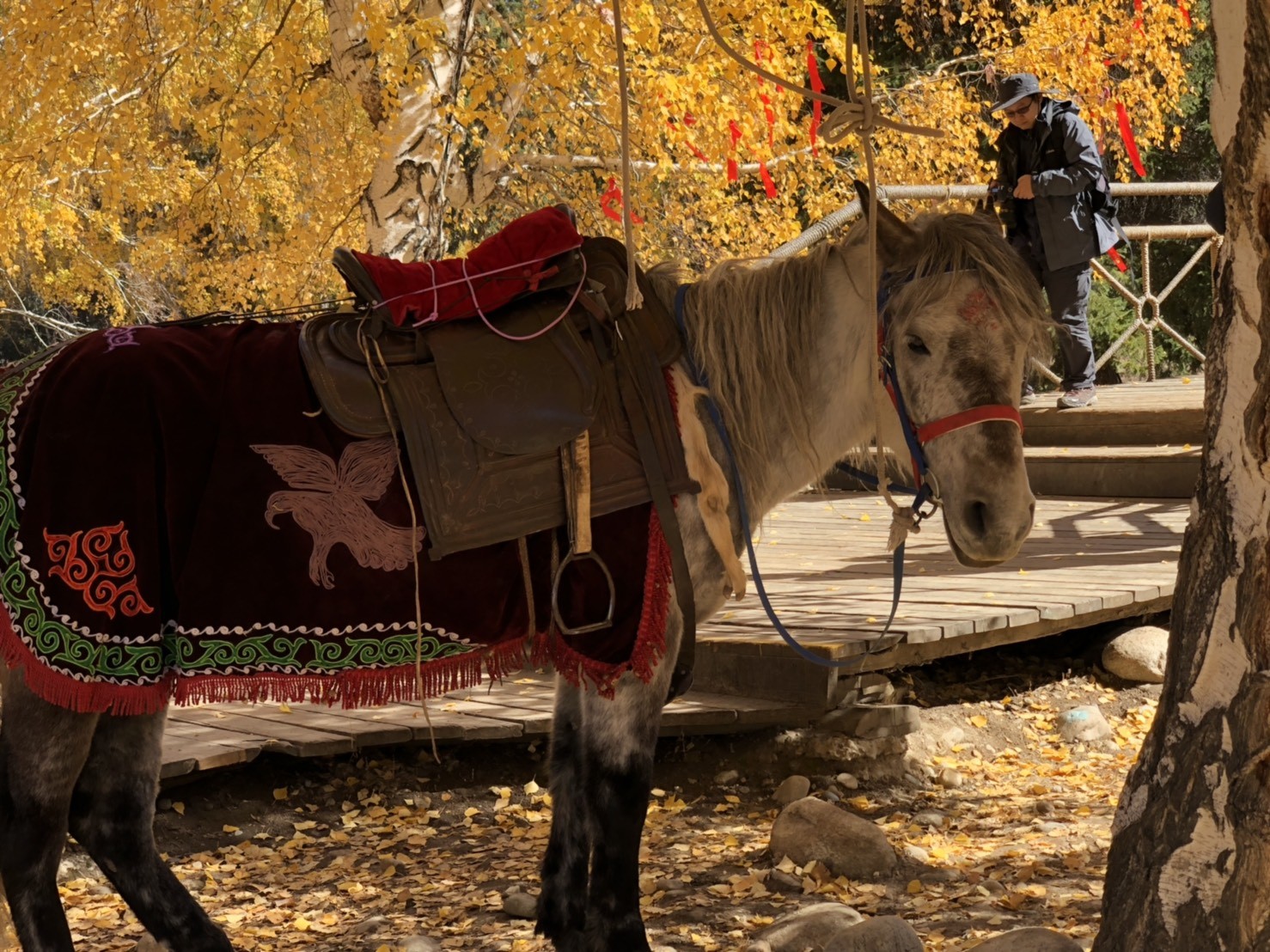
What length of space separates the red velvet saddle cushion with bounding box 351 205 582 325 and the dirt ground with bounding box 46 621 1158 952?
5.34ft

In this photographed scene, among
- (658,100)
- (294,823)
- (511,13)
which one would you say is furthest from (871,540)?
(511,13)

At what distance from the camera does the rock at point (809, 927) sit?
315cm

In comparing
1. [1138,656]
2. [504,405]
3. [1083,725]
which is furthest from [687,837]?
[1138,656]

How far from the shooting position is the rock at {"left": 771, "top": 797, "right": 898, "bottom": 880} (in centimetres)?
382

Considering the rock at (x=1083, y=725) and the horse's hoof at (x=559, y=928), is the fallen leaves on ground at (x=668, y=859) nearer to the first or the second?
the rock at (x=1083, y=725)

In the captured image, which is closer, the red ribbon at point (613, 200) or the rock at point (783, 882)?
the rock at point (783, 882)

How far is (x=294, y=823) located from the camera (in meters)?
4.36

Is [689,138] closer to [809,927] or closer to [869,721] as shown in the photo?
[869,721]

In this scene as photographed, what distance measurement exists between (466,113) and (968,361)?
190 inches

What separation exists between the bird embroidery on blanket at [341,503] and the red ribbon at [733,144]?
6.74 meters

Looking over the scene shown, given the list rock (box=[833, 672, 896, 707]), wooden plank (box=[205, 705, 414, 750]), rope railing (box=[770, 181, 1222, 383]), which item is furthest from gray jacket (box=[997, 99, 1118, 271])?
wooden plank (box=[205, 705, 414, 750])

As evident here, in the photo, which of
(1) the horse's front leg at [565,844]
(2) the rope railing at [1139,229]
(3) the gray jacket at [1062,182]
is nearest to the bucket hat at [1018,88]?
(3) the gray jacket at [1062,182]

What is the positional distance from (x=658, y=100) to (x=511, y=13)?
6.64 m

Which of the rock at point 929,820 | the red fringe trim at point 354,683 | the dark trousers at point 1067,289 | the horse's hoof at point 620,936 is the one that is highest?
the dark trousers at point 1067,289
